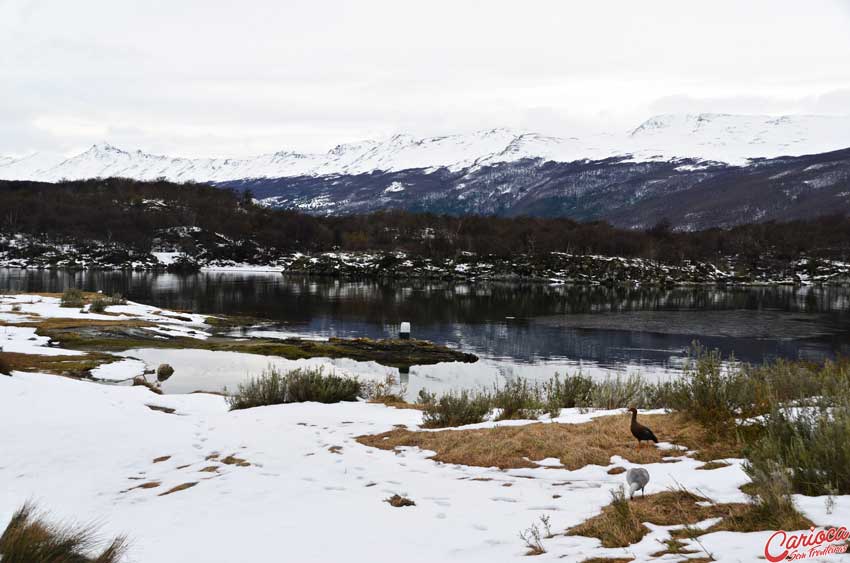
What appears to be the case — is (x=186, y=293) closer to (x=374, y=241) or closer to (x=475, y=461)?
Answer: (x=475, y=461)

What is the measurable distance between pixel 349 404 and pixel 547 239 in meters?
110

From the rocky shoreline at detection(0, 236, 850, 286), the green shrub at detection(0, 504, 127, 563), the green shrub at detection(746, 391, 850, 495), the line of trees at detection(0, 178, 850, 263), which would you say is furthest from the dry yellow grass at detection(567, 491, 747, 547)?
the line of trees at detection(0, 178, 850, 263)

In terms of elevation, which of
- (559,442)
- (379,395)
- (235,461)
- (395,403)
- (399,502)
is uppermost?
(559,442)

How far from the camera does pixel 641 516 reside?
17.3 ft

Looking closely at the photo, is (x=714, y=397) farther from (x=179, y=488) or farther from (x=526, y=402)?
(x=179, y=488)

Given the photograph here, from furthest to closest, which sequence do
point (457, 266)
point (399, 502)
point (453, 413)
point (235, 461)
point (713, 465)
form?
point (457, 266) < point (453, 413) < point (235, 461) < point (713, 465) < point (399, 502)

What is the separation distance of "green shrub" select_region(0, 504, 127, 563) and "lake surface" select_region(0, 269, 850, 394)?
1568cm

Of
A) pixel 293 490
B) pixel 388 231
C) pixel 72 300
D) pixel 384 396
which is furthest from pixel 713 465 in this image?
pixel 388 231

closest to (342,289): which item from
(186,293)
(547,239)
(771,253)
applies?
(186,293)

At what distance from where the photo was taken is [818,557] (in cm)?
387

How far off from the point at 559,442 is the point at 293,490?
3.44 meters

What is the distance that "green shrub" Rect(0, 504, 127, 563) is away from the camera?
13.6 feet

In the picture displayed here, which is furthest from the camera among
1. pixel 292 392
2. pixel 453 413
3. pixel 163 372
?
pixel 163 372

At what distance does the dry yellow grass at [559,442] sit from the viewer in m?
7.36
